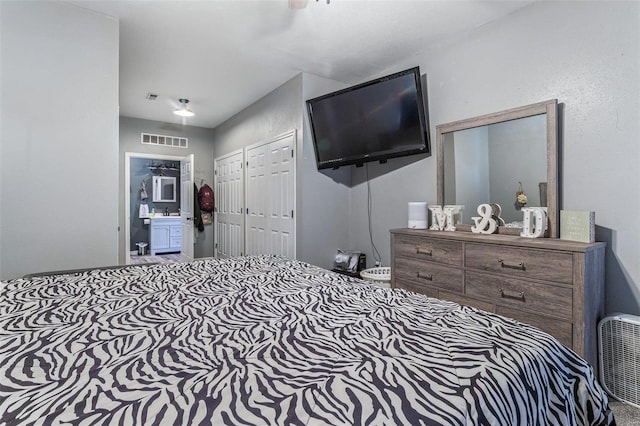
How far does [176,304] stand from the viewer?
122 centimetres

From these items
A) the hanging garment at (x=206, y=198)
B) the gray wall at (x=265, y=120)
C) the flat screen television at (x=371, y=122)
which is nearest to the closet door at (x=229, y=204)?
the hanging garment at (x=206, y=198)

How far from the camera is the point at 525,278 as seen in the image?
193 cm

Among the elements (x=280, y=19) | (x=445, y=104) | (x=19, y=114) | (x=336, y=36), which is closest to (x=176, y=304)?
(x=19, y=114)

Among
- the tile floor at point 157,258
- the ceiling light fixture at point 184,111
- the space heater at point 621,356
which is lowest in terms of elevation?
the tile floor at point 157,258

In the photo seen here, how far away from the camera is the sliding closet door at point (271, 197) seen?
3.79 meters

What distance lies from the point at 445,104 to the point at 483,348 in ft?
8.28

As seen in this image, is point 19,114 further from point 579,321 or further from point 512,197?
point 579,321

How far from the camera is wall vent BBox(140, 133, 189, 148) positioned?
5430 millimetres

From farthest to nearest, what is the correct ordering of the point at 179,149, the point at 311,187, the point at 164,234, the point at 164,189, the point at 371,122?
the point at 164,189, the point at 164,234, the point at 179,149, the point at 311,187, the point at 371,122

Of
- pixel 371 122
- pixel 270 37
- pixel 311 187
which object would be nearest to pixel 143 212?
pixel 311 187

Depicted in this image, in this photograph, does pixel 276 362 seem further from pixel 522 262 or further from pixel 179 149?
pixel 179 149

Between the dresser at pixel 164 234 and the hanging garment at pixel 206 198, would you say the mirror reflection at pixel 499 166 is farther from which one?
the dresser at pixel 164 234

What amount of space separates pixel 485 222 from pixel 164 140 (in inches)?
209

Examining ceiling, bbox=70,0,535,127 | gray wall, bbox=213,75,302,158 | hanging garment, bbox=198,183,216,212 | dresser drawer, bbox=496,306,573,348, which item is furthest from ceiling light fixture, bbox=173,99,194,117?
dresser drawer, bbox=496,306,573,348
